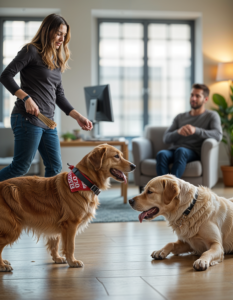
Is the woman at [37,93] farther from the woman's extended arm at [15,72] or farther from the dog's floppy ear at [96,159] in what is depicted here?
the dog's floppy ear at [96,159]

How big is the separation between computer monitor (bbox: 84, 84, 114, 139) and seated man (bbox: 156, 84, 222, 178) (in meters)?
0.72

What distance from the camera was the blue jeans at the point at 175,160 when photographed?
3.62 metres

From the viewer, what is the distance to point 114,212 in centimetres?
342

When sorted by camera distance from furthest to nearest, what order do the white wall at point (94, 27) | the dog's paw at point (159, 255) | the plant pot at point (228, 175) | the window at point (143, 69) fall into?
the window at point (143, 69), the white wall at point (94, 27), the plant pot at point (228, 175), the dog's paw at point (159, 255)

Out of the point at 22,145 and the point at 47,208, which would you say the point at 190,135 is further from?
the point at 47,208

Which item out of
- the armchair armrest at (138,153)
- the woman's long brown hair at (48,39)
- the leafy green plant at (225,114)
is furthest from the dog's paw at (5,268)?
the leafy green plant at (225,114)

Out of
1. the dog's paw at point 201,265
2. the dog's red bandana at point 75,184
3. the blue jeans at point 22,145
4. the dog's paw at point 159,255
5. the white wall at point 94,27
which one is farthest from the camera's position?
the white wall at point 94,27

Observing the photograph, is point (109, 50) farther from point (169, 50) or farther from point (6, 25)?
point (6, 25)

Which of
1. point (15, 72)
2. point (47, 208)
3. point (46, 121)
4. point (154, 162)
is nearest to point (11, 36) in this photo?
point (154, 162)

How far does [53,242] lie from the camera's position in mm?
1918

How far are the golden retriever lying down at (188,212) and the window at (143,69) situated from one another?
4074mm

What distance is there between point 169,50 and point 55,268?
4.93 m

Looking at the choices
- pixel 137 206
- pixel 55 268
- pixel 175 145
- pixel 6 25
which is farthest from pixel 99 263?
pixel 6 25

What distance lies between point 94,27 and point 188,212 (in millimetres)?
4583
